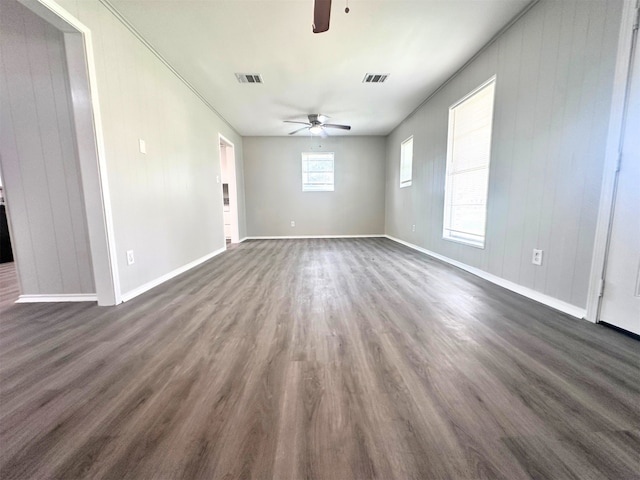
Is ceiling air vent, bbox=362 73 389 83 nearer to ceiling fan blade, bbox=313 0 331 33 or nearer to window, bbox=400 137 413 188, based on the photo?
window, bbox=400 137 413 188

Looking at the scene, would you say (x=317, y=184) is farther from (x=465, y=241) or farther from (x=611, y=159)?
(x=611, y=159)

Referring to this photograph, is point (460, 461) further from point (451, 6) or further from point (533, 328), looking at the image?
point (451, 6)

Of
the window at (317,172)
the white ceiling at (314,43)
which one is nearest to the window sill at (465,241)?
the white ceiling at (314,43)

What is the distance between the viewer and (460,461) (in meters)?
0.78

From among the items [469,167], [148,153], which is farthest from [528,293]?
[148,153]

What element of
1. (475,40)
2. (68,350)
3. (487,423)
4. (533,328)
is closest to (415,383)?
(487,423)

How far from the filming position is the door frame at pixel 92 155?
72.6 inches

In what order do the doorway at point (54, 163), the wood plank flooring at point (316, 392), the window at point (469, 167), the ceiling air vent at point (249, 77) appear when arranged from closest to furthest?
1. the wood plank flooring at point (316, 392)
2. the doorway at point (54, 163)
3. the window at point (469, 167)
4. the ceiling air vent at point (249, 77)

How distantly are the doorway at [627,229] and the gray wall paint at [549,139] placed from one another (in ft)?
0.37

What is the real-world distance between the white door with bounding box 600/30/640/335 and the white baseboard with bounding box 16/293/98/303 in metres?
4.00

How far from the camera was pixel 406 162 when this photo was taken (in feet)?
17.0

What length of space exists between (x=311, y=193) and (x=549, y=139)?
4960mm

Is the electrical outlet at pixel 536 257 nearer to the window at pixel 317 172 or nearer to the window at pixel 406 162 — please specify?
the window at pixel 406 162

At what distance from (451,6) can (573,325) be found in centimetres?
273
